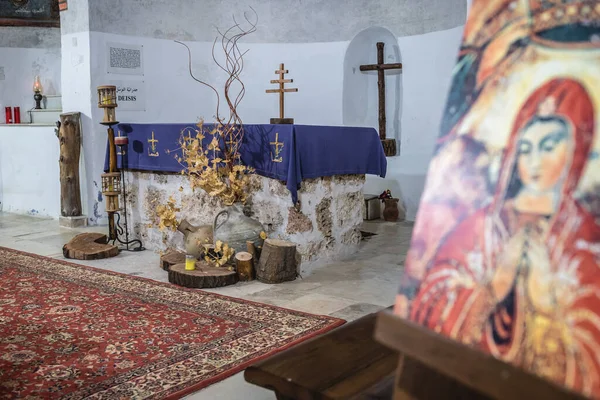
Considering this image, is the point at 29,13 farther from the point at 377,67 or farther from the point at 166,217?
the point at 166,217

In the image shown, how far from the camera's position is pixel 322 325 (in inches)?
143

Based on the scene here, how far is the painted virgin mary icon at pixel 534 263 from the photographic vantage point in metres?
1.04

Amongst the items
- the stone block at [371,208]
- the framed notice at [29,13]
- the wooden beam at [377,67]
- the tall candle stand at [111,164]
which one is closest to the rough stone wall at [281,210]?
the tall candle stand at [111,164]

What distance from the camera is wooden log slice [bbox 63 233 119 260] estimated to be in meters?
5.52

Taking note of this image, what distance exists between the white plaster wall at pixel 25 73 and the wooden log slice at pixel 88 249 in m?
4.67

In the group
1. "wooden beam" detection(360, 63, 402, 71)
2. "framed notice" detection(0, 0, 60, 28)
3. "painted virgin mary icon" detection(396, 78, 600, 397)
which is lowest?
"painted virgin mary icon" detection(396, 78, 600, 397)

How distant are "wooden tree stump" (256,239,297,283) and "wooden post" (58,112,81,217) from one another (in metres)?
3.38

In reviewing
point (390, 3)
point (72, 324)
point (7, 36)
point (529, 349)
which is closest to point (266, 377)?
point (529, 349)

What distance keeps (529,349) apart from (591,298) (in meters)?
0.13

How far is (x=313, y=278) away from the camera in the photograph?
4855mm

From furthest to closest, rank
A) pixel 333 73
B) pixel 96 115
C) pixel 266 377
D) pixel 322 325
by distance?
pixel 333 73
pixel 96 115
pixel 322 325
pixel 266 377

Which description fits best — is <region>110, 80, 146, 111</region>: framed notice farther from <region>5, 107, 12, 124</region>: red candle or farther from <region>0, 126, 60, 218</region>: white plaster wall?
<region>5, 107, 12, 124</region>: red candle

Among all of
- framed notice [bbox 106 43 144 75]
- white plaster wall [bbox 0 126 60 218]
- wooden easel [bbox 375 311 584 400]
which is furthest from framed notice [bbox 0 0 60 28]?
wooden easel [bbox 375 311 584 400]

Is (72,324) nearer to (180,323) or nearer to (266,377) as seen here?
(180,323)
